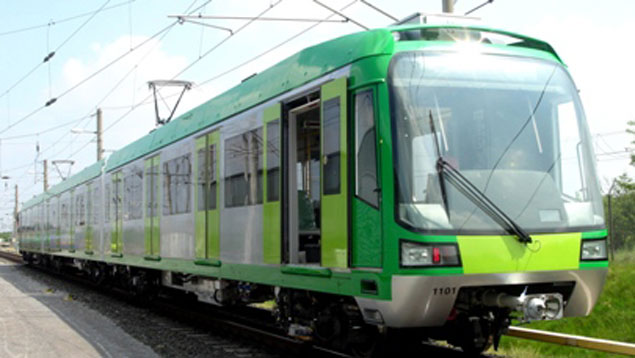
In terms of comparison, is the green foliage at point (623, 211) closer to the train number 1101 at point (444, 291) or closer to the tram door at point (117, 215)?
the tram door at point (117, 215)

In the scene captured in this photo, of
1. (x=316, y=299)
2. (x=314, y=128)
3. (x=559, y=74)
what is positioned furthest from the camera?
(x=314, y=128)

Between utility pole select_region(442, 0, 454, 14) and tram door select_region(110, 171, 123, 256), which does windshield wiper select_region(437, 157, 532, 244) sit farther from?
tram door select_region(110, 171, 123, 256)

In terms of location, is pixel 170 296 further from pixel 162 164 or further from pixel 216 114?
pixel 216 114

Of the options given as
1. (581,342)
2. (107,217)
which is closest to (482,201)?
(581,342)

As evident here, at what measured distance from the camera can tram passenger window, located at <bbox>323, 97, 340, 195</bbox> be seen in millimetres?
7230

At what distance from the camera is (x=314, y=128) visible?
8.62 m

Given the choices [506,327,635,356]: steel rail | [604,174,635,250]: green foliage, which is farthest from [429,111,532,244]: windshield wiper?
[604,174,635,250]: green foliage

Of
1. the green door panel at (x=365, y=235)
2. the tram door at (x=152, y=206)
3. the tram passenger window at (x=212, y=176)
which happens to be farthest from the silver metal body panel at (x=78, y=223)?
the green door panel at (x=365, y=235)

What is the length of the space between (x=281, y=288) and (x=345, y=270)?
184 cm

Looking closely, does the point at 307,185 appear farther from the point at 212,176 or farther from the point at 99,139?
the point at 99,139

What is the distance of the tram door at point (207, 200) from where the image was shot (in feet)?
34.7

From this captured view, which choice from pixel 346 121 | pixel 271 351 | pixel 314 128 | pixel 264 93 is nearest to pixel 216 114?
pixel 264 93

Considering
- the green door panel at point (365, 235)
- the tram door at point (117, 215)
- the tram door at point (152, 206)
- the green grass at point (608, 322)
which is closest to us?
the green door panel at point (365, 235)

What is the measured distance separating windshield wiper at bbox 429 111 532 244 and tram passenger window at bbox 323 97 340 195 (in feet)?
3.37
